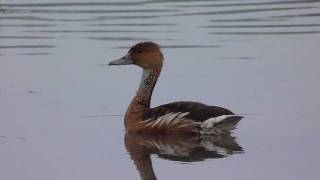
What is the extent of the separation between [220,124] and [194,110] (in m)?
0.36

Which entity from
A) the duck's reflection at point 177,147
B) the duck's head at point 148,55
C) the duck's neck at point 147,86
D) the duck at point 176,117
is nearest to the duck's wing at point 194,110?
the duck at point 176,117

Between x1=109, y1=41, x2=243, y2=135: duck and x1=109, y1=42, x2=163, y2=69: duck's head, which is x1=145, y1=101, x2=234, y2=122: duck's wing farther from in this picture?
x1=109, y1=42, x2=163, y2=69: duck's head

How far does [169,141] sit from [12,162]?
6.61 feet

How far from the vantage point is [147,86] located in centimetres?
1488

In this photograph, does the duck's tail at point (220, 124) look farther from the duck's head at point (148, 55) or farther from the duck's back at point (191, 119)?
the duck's head at point (148, 55)

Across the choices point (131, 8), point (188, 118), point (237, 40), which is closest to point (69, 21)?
point (131, 8)

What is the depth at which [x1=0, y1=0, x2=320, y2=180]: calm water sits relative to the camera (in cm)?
1267

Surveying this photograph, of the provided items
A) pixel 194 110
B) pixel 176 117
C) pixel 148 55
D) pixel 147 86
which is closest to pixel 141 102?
pixel 147 86

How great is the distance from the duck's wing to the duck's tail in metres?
0.05

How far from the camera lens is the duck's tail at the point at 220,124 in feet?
45.3

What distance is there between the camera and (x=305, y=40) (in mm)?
19766

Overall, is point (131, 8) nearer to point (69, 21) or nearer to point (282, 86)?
point (69, 21)

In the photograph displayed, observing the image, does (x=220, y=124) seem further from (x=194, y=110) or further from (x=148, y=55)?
(x=148, y=55)

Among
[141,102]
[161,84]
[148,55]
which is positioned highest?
[148,55]
